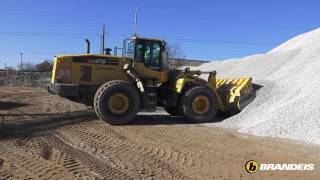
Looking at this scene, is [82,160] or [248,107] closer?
[82,160]

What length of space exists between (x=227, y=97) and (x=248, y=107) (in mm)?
1154

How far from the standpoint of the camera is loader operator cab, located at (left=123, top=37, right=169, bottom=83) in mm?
13344

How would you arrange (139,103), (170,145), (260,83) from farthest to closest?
(260,83), (139,103), (170,145)

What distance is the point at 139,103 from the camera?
499 inches

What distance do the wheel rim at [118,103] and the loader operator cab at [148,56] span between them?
4.06 ft

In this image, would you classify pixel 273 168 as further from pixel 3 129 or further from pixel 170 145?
pixel 3 129

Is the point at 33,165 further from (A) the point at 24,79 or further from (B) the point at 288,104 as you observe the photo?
(A) the point at 24,79

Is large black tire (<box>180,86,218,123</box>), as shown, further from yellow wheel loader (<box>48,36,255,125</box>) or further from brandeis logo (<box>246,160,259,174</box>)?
brandeis logo (<box>246,160,259,174</box>)

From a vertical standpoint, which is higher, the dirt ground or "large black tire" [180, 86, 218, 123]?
"large black tire" [180, 86, 218, 123]

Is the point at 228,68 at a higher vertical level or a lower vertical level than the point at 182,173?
higher

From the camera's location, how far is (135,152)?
8125mm

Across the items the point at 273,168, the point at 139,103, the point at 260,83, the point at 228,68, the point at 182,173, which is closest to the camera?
the point at 182,173

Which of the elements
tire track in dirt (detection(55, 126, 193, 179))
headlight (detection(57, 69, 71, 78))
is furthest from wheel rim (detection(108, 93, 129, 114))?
headlight (detection(57, 69, 71, 78))

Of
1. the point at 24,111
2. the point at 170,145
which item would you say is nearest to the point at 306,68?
the point at 170,145
